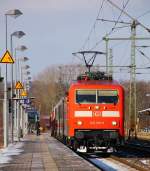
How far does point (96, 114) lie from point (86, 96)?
97 cm

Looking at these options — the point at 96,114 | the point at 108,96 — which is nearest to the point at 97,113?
the point at 96,114

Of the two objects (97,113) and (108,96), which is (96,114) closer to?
(97,113)

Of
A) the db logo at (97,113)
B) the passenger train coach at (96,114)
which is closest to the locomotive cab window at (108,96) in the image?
the passenger train coach at (96,114)

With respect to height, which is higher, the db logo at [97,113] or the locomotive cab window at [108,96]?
the locomotive cab window at [108,96]

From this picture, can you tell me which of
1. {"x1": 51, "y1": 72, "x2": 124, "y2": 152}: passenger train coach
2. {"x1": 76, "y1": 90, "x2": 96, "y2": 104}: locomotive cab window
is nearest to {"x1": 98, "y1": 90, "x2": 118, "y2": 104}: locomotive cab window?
{"x1": 51, "y1": 72, "x2": 124, "y2": 152}: passenger train coach

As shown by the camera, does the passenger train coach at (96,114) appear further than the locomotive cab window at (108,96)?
No

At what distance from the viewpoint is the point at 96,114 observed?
25703 millimetres

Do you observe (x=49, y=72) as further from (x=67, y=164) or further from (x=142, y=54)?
(x=67, y=164)

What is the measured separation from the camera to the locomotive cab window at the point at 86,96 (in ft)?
85.5

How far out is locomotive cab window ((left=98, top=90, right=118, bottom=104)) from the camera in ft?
85.3

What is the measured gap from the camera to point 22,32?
46656 millimetres

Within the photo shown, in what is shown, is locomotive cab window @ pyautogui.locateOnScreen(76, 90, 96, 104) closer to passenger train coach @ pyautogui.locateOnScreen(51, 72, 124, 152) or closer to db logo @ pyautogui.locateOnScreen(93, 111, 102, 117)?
passenger train coach @ pyautogui.locateOnScreen(51, 72, 124, 152)

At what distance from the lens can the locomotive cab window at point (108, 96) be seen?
2599cm

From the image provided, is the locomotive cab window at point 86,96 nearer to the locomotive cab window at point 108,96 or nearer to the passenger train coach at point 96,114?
the passenger train coach at point 96,114
